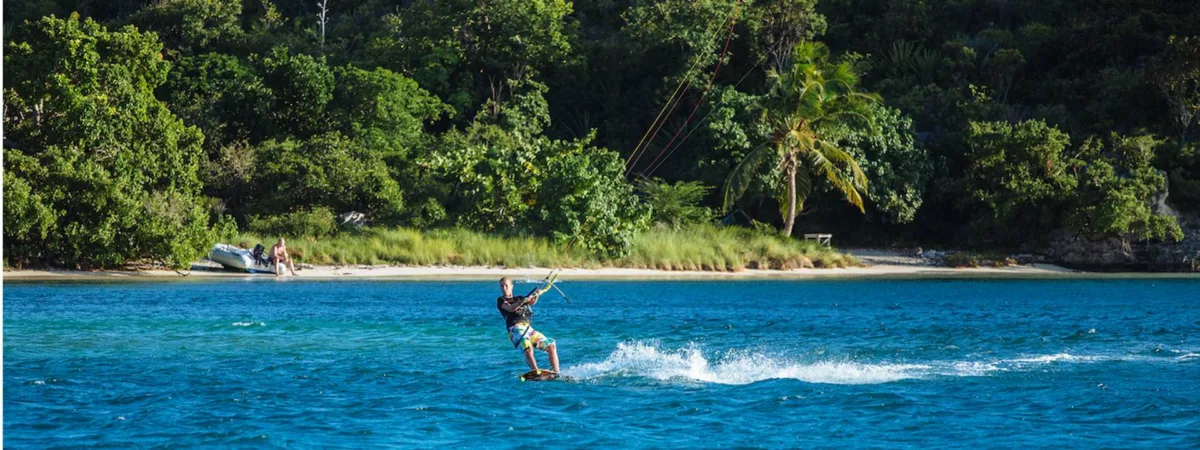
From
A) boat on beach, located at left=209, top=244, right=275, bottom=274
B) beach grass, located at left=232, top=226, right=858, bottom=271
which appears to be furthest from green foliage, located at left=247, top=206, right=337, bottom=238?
boat on beach, located at left=209, top=244, right=275, bottom=274

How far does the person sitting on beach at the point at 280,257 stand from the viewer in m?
34.0

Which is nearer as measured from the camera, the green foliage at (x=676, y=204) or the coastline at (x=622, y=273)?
the coastline at (x=622, y=273)

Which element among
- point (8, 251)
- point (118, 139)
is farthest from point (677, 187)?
Result: point (8, 251)

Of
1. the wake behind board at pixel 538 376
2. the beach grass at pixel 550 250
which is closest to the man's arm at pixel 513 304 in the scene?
the wake behind board at pixel 538 376

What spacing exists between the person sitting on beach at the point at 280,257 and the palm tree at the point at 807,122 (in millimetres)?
13538

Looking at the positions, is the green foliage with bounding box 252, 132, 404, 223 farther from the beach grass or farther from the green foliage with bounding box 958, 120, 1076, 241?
the green foliage with bounding box 958, 120, 1076, 241

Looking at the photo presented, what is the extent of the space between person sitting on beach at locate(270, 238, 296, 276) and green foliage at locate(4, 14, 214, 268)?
1.78 meters

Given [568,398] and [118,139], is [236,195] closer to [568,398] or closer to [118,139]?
[118,139]

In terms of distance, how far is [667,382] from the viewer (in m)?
15.6

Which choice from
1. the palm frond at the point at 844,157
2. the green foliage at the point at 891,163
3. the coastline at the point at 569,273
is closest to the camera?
the coastline at the point at 569,273

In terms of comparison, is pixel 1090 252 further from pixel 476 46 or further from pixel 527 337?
pixel 527 337

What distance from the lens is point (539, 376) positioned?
50.6 ft

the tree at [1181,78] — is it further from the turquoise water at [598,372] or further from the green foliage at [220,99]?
the green foliage at [220,99]

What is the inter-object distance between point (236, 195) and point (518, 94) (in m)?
11.7
